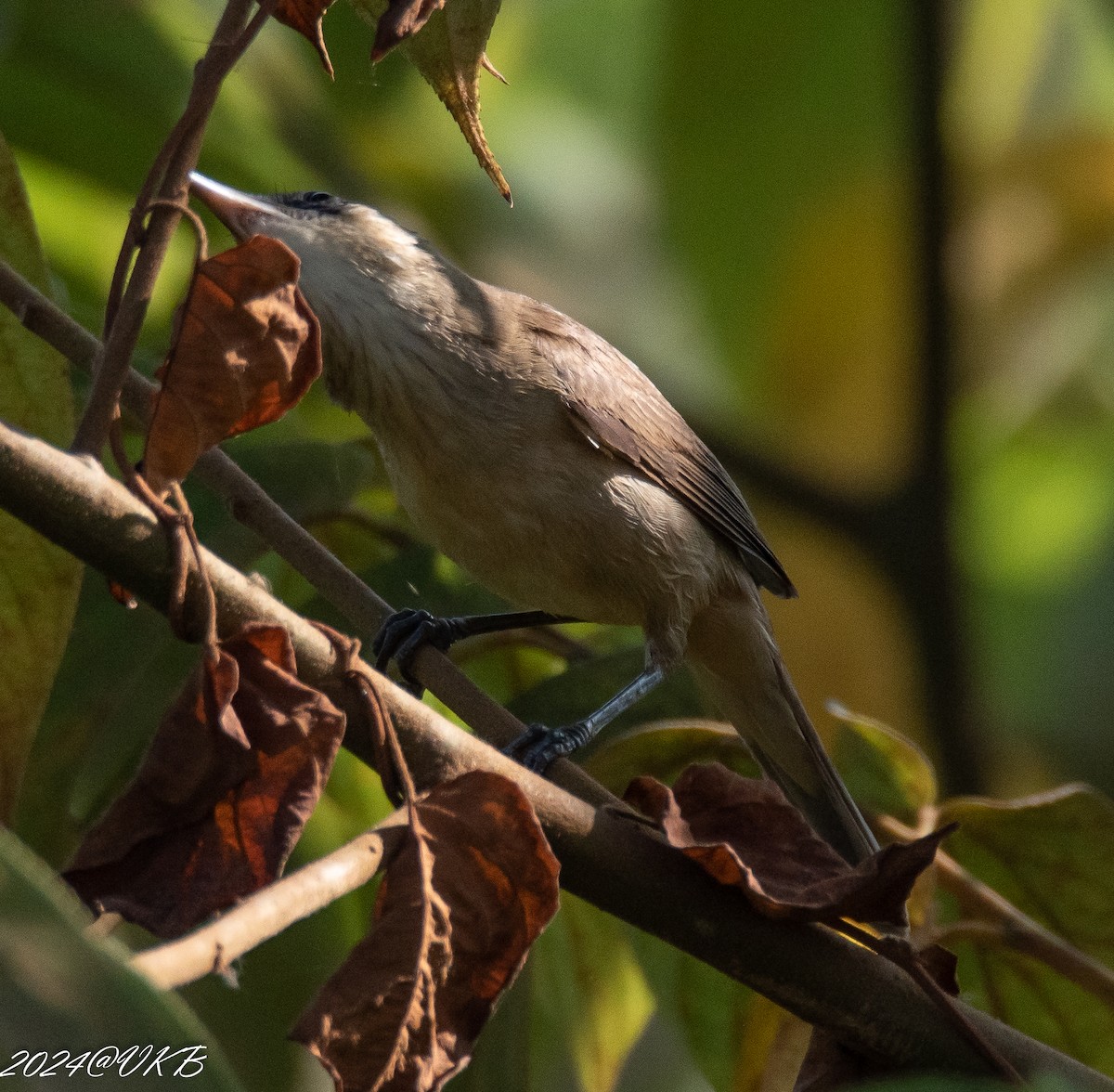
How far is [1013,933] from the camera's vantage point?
2232 millimetres

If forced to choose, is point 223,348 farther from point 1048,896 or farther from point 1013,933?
point 1048,896

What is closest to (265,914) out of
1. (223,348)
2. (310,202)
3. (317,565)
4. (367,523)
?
(223,348)

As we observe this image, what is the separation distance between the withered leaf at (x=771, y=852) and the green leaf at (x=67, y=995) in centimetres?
83

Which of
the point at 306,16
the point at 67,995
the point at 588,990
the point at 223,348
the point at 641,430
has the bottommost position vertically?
the point at 588,990

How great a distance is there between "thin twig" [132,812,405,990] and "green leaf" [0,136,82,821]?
1.74 feet

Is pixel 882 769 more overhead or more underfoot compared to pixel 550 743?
more overhead

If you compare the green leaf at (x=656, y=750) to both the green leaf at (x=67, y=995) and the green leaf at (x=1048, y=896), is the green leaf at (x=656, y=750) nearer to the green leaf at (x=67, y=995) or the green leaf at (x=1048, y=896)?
the green leaf at (x=1048, y=896)


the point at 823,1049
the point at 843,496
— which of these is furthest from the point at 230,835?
the point at 843,496

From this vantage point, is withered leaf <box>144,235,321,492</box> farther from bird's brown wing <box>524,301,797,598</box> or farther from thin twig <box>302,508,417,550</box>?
bird's brown wing <box>524,301,797,598</box>

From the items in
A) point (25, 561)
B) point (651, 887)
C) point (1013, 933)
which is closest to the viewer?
point (651, 887)

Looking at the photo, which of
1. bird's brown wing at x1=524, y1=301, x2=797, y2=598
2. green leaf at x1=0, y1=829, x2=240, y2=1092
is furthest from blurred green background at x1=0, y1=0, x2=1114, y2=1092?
green leaf at x1=0, y1=829, x2=240, y2=1092

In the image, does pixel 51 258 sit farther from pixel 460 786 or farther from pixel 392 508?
pixel 460 786

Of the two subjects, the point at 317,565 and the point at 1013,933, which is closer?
the point at 317,565

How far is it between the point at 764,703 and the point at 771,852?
168 centimetres
